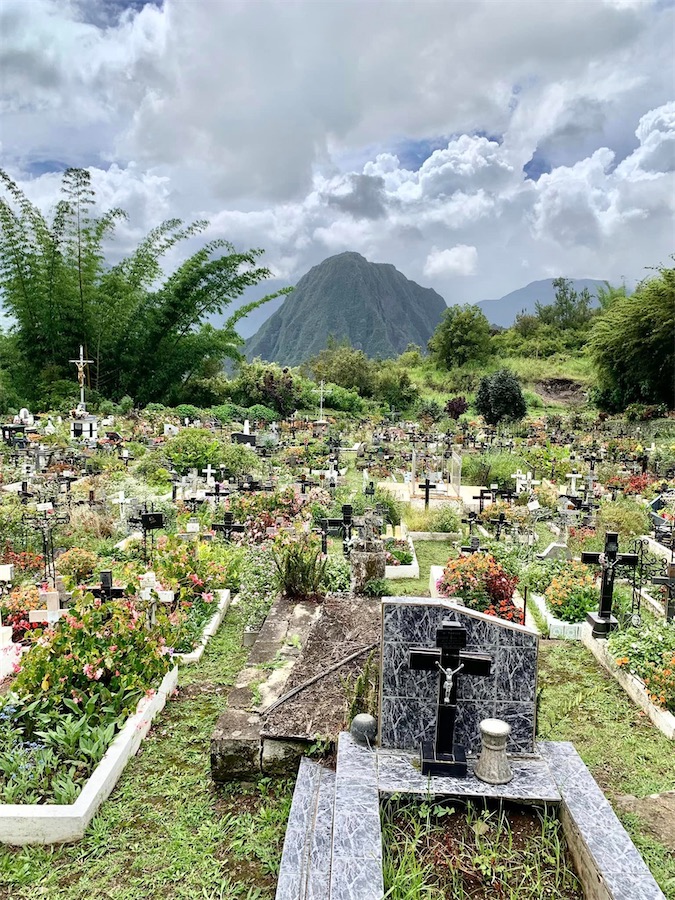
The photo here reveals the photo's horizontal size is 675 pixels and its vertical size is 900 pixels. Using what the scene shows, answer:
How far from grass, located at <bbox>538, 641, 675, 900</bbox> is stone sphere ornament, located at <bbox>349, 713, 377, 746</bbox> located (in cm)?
154

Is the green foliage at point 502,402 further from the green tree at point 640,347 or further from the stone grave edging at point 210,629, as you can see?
the stone grave edging at point 210,629

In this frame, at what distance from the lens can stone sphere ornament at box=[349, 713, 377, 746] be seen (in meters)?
4.00

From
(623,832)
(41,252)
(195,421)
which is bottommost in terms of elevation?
(623,832)

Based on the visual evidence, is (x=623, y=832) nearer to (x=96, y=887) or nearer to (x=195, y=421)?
(x=96, y=887)

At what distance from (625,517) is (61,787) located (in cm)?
981

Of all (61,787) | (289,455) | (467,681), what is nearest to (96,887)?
(61,787)

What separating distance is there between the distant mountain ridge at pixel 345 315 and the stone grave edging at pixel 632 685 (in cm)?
11454

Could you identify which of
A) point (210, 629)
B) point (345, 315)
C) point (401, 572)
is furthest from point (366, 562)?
point (345, 315)

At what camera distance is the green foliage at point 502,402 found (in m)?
26.7

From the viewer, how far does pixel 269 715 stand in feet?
14.1

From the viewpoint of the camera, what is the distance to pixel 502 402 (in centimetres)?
2670

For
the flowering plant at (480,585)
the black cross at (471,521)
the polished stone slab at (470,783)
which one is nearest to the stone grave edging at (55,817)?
the polished stone slab at (470,783)

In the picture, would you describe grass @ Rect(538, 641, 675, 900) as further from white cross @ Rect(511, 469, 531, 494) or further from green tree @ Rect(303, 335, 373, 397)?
green tree @ Rect(303, 335, 373, 397)

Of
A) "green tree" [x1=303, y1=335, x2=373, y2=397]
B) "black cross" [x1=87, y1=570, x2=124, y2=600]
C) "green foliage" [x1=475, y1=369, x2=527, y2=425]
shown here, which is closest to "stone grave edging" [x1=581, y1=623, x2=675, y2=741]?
"black cross" [x1=87, y1=570, x2=124, y2=600]
